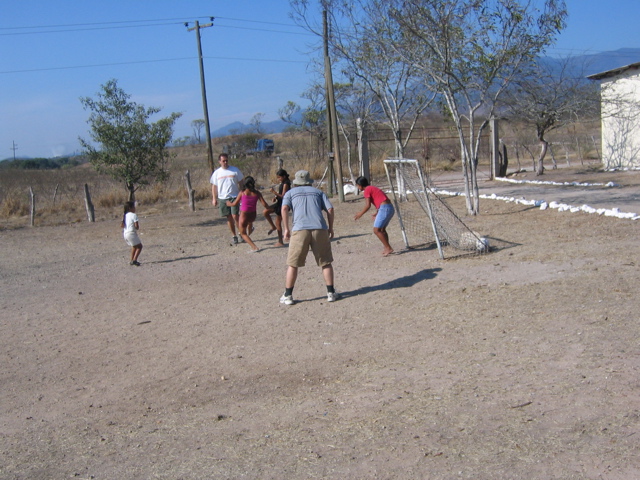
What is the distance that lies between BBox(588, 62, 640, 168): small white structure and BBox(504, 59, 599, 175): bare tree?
124 cm

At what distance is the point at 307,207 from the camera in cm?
736

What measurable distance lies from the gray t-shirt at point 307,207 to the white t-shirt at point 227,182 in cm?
456

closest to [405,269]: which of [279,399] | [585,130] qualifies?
[279,399]

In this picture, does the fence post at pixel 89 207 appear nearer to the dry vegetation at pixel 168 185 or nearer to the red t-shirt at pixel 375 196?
the dry vegetation at pixel 168 185

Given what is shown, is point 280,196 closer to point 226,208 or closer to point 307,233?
point 226,208

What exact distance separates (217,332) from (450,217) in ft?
18.0

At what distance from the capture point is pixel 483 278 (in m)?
7.86

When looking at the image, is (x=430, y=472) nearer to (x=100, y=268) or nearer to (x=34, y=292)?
(x=34, y=292)

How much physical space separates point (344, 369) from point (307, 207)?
8.20 ft

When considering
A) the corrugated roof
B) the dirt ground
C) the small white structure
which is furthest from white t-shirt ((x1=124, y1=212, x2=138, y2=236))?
the corrugated roof

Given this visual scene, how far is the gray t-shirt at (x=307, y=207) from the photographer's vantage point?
7328mm

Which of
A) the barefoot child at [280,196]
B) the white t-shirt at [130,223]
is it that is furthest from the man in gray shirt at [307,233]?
the white t-shirt at [130,223]

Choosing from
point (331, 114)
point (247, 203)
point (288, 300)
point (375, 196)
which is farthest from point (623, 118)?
point (288, 300)

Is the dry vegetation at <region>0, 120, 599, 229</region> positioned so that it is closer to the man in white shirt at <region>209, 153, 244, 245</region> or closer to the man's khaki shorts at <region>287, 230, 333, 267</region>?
the man in white shirt at <region>209, 153, 244, 245</region>
